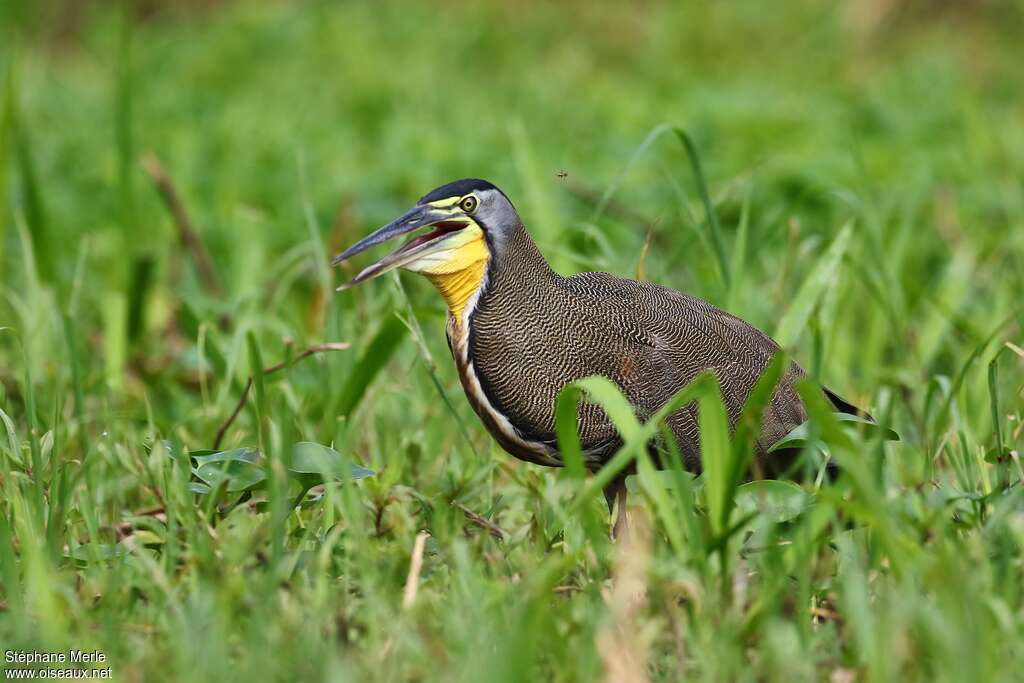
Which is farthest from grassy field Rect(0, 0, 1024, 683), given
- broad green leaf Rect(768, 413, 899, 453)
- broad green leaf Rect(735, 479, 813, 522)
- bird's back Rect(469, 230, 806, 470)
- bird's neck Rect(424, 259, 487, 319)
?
bird's neck Rect(424, 259, 487, 319)

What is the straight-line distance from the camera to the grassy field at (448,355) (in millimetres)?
2469

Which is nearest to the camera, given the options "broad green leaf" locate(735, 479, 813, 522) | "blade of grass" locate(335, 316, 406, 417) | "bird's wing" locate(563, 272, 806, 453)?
"broad green leaf" locate(735, 479, 813, 522)

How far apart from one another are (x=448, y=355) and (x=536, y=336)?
1281 mm

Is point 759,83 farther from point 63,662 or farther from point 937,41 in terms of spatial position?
point 63,662

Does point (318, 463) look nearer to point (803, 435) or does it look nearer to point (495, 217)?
point (495, 217)

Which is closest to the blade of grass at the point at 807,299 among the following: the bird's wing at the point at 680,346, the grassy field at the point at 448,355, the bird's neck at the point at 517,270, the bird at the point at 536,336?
the grassy field at the point at 448,355

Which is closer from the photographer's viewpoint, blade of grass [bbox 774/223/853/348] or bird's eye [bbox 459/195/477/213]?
bird's eye [bbox 459/195/477/213]

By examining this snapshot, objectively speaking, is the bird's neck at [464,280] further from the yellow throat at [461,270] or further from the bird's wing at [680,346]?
the bird's wing at [680,346]

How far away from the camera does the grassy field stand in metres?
2.47

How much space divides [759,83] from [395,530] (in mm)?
5910

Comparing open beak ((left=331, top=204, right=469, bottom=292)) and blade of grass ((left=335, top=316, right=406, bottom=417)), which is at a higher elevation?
open beak ((left=331, top=204, right=469, bottom=292))

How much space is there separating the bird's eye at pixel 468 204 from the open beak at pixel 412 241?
0.05ft

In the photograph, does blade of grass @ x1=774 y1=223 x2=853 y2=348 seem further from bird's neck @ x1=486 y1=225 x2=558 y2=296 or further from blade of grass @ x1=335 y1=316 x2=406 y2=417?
blade of grass @ x1=335 y1=316 x2=406 y2=417

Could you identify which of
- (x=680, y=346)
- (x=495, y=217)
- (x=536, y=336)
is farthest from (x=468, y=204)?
(x=680, y=346)
